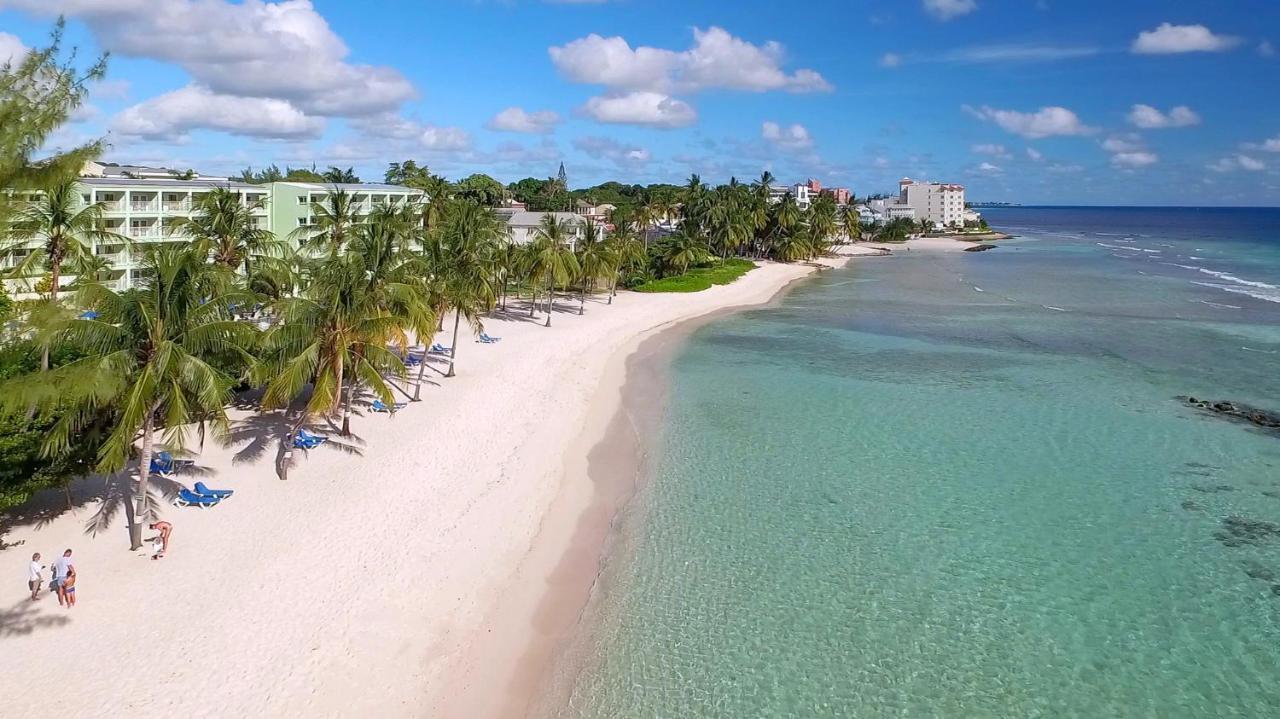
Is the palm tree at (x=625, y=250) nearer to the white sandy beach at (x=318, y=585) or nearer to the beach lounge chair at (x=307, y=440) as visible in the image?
the white sandy beach at (x=318, y=585)

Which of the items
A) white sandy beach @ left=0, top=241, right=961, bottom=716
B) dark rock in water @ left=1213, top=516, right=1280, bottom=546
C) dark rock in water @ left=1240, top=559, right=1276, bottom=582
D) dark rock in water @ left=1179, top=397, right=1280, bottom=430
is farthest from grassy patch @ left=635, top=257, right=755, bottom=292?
dark rock in water @ left=1240, top=559, right=1276, bottom=582

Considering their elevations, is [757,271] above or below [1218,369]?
above

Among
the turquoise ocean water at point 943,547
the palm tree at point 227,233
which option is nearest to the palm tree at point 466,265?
the palm tree at point 227,233

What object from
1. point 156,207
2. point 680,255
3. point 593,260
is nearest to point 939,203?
point 680,255

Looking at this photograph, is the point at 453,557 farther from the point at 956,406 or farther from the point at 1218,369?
the point at 1218,369

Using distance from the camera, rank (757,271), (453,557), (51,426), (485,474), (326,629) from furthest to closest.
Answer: (757,271)
(485,474)
(453,557)
(51,426)
(326,629)

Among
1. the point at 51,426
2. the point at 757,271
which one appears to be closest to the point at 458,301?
the point at 51,426

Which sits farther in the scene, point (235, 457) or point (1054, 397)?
point (1054, 397)
